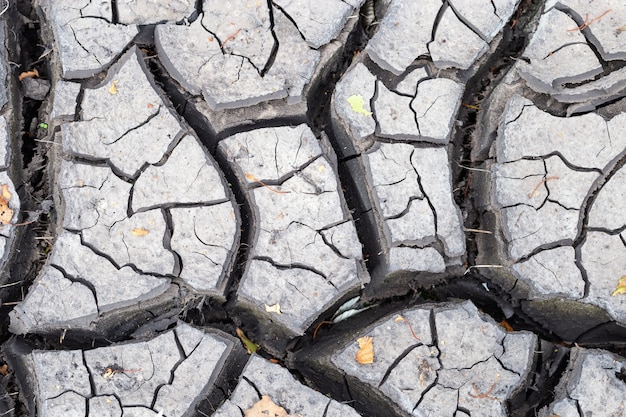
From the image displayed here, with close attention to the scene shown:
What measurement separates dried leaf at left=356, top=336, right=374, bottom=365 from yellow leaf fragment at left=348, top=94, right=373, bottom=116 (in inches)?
38.6

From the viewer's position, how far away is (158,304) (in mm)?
2633

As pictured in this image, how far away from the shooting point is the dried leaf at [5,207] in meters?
2.63

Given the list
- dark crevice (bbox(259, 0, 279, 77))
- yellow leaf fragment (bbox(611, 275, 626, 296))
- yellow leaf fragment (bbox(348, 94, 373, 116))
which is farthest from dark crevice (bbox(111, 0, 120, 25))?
yellow leaf fragment (bbox(611, 275, 626, 296))

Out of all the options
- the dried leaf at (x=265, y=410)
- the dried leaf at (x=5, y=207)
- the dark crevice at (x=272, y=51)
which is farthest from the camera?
the dark crevice at (x=272, y=51)

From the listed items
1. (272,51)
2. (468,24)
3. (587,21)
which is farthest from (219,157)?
(587,21)

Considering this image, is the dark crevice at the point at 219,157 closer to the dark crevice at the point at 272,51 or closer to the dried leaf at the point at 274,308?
the dried leaf at the point at 274,308

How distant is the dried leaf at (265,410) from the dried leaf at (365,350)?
38 centimetres

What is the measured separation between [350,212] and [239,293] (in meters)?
0.59

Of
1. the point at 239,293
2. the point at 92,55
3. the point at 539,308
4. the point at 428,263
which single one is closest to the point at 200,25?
the point at 92,55

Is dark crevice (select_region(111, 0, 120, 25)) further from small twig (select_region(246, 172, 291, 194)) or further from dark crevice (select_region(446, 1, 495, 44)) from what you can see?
dark crevice (select_region(446, 1, 495, 44))

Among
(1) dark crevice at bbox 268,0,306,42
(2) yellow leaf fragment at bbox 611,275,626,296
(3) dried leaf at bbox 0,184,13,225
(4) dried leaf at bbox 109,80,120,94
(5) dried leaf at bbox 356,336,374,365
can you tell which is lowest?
(5) dried leaf at bbox 356,336,374,365

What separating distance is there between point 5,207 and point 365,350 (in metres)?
1.66

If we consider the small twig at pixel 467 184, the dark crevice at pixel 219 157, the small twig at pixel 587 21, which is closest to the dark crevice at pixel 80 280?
the dark crevice at pixel 219 157

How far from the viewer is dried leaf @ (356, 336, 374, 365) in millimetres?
2586
